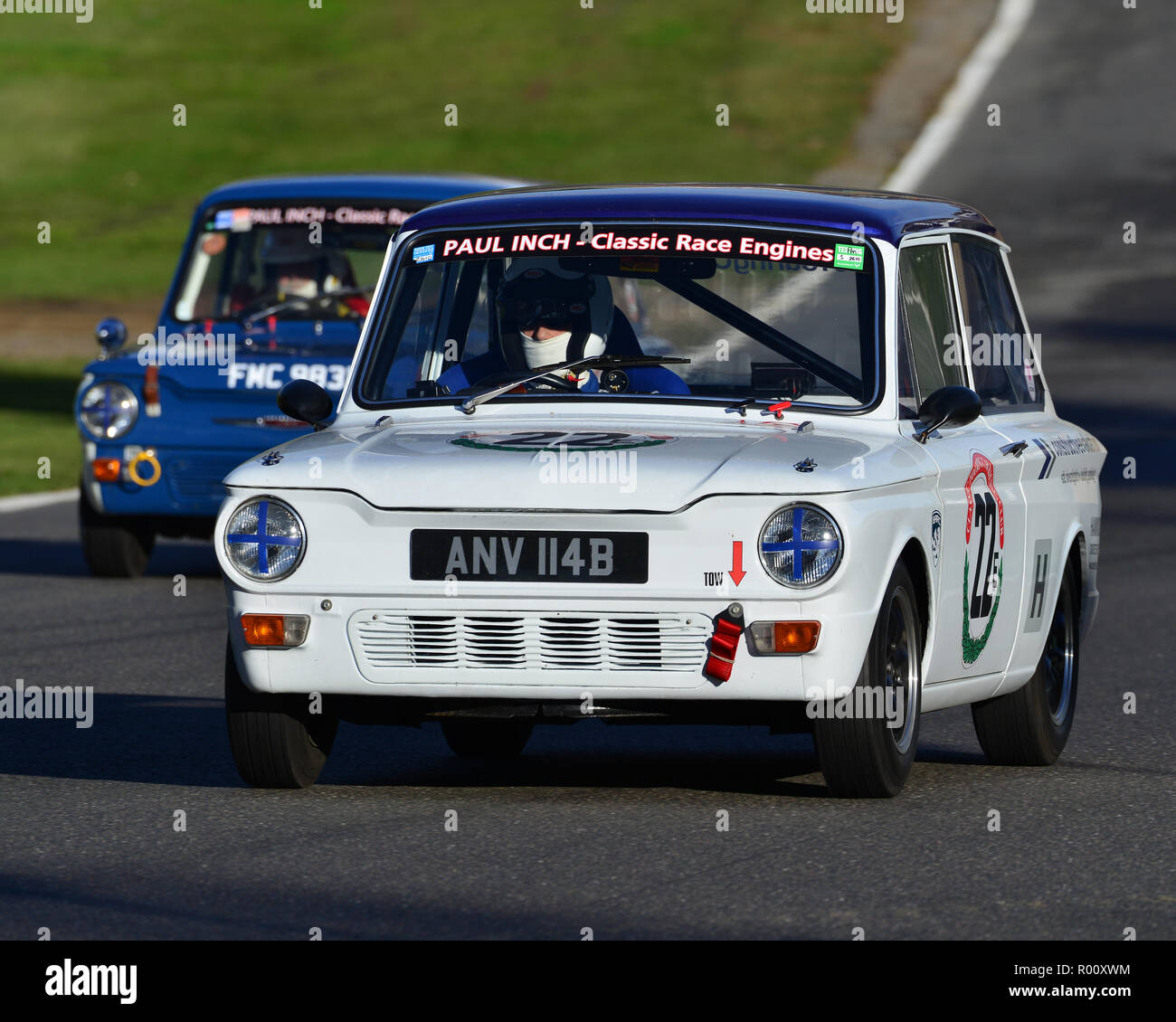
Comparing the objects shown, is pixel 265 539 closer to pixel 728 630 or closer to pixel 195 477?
pixel 728 630

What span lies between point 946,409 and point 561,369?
119 centimetres

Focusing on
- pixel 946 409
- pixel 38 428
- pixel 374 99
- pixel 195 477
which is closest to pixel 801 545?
pixel 946 409

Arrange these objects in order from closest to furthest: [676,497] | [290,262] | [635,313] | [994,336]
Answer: [676,497]
[635,313]
[994,336]
[290,262]

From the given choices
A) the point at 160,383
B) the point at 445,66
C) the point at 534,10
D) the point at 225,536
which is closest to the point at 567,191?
the point at 225,536

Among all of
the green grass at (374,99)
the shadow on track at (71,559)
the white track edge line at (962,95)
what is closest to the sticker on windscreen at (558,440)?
the shadow on track at (71,559)

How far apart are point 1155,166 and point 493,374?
35.1m

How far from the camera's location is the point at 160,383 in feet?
43.4

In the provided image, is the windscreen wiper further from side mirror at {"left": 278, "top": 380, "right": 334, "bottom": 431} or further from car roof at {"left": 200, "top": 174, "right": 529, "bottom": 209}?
car roof at {"left": 200, "top": 174, "right": 529, "bottom": 209}

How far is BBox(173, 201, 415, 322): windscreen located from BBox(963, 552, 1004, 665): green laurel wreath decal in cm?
641

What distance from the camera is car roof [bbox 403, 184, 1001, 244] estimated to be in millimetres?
7734

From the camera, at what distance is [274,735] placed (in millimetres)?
7148

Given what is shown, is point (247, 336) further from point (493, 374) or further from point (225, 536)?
point (225, 536)

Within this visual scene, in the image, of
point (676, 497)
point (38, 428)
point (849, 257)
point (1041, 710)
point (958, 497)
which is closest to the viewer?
point (676, 497)

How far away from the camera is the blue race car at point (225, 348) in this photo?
13.0 meters
